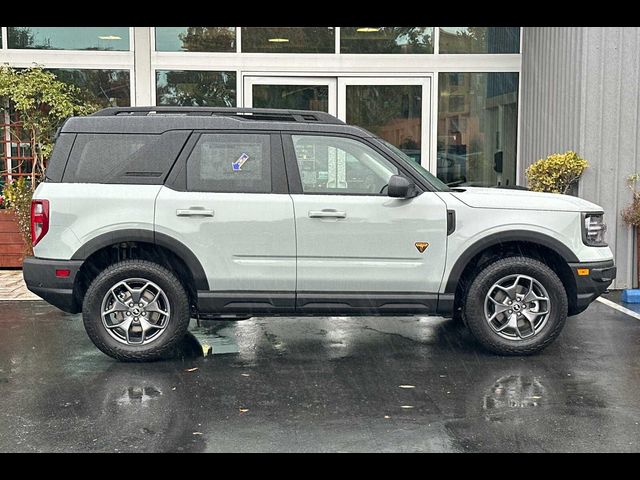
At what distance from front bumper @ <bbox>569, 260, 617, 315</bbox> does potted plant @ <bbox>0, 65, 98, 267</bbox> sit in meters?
7.45

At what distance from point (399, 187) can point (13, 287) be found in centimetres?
594

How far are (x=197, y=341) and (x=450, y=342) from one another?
2.30 m

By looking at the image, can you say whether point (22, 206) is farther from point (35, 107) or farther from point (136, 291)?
point (136, 291)

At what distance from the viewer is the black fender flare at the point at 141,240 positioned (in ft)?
20.7

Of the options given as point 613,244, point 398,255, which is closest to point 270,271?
point 398,255

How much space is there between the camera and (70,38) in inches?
477

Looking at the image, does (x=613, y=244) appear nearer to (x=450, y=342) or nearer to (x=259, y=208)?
(x=450, y=342)

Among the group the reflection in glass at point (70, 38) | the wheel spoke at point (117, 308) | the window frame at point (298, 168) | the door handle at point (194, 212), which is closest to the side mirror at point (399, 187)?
the window frame at point (298, 168)

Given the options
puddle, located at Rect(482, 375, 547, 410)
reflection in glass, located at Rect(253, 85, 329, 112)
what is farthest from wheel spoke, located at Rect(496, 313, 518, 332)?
reflection in glass, located at Rect(253, 85, 329, 112)

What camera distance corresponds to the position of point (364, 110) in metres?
12.4

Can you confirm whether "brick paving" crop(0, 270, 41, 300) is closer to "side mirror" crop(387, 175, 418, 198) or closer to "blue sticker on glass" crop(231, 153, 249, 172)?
"blue sticker on glass" crop(231, 153, 249, 172)

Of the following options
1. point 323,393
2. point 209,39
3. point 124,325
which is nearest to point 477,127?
point 209,39

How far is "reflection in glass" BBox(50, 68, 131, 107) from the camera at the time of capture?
1211 cm
